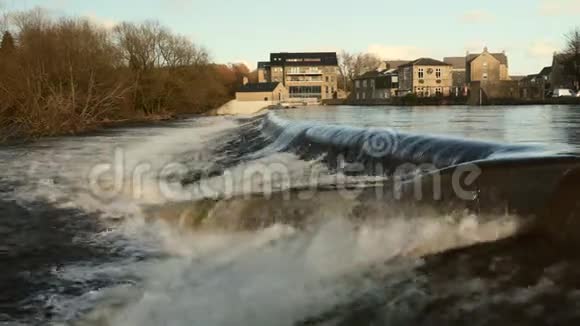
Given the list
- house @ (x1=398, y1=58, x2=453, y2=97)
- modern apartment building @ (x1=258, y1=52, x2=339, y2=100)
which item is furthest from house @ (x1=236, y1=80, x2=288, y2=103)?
house @ (x1=398, y1=58, x2=453, y2=97)

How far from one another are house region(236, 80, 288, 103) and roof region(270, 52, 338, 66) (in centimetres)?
1395

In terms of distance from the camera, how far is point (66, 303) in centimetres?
447

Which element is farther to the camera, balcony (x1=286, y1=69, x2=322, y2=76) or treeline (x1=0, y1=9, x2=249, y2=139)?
balcony (x1=286, y1=69, x2=322, y2=76)

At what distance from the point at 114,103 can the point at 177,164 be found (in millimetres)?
31460

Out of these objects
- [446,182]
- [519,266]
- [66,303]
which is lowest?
[66,303]

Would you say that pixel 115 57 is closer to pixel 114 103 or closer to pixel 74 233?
pixel 114 103

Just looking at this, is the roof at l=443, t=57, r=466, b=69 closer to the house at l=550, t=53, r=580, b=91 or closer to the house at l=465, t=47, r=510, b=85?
the house at l=465, t=47, r=510, b=85

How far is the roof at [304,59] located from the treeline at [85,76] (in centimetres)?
5805

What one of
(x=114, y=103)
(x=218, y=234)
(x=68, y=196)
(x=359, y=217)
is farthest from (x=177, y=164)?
(x=114, y=103)

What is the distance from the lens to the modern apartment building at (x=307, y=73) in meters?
117

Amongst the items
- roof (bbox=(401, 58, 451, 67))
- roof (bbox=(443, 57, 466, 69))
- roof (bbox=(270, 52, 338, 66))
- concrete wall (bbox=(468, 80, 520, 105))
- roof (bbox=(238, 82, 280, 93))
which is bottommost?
concrete wall (bbox=(468, 80, 520, 105))

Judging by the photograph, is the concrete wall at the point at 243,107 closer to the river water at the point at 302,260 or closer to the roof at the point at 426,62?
the roof at the point at 426,62

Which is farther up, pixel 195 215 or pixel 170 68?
pixel 170 68

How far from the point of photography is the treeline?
1277 inches
